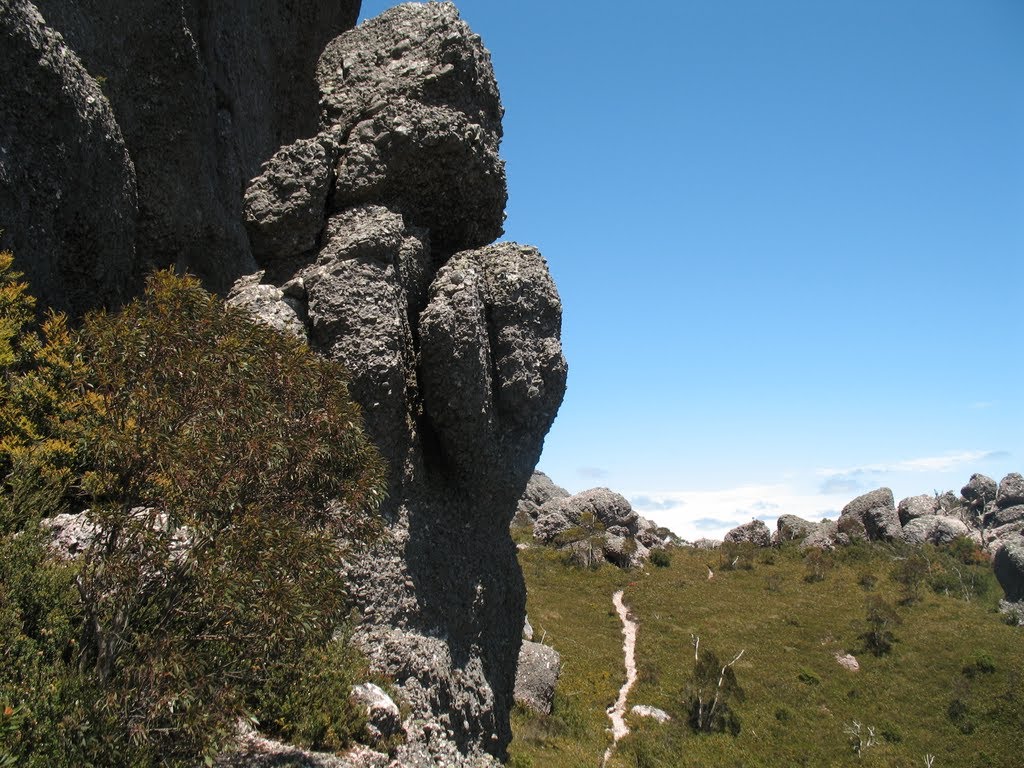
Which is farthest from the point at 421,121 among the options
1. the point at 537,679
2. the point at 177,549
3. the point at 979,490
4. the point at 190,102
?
the point at 979,490

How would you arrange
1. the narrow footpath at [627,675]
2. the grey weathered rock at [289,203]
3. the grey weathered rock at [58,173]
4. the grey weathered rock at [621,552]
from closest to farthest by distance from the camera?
the grey weathered rock at [58,173] → the grey weathered rock at [289,203] → the narrow footpath at [627,675] → the grey weathered rock at [621,552]

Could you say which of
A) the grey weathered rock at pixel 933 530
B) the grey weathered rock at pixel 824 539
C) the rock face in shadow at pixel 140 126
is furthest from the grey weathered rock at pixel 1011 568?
the rock face in shadow at pixel 140 126

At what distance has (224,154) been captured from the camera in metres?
22.4

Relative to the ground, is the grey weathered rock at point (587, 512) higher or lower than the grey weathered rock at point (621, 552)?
higher

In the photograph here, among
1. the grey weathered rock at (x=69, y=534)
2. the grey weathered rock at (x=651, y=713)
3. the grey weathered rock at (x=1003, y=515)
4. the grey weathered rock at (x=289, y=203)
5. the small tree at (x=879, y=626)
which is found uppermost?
the grey weathered rock at (x=289, y=203)

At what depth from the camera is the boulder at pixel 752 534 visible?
7525 centimetres

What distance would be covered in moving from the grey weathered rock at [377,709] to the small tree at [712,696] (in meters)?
24.8

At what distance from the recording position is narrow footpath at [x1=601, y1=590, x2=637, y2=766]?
3244 centimetres

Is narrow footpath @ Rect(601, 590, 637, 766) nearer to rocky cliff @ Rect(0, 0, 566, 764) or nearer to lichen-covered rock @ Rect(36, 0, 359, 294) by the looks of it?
rocky cliff @ Rect(0, 0, 566, 764)

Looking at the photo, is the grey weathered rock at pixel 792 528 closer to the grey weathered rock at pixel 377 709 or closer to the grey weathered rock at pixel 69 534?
the grey weathered rock at pixel 377 709

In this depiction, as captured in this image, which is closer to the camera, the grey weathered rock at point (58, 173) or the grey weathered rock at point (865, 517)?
the grey weathered rock at point (58, 173)

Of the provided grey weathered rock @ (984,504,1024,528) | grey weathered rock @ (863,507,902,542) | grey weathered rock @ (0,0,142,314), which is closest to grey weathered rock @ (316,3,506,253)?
Answer: grey weathered rock @ (0,0,142,314)

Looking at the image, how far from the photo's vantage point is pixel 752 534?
76.5 meters

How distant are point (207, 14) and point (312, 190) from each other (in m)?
8.13
